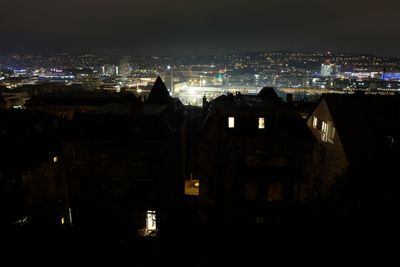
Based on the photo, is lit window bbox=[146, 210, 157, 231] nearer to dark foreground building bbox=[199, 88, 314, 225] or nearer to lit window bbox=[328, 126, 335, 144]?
dark foreground building bbox=[199, 88, 314, 225]

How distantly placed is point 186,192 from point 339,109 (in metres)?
19.3

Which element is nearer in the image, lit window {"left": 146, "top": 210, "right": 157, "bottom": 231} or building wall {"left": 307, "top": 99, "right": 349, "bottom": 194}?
building wall {"left": 307, "top": 99, "right": 349, "bottom": 194}

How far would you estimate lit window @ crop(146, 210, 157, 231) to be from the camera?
961 inches

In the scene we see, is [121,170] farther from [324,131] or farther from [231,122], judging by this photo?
[324,131]

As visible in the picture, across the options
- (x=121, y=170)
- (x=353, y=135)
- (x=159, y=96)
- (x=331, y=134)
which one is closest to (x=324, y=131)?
(x=331, y=134)

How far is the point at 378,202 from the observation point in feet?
44.1

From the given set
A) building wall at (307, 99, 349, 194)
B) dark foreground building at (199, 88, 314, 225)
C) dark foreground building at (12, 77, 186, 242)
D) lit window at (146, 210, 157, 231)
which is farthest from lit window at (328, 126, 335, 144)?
lit window at (146, 210, 157, 231)

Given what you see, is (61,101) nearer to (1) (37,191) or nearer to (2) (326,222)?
(1) (37,191)

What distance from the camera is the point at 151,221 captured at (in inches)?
970

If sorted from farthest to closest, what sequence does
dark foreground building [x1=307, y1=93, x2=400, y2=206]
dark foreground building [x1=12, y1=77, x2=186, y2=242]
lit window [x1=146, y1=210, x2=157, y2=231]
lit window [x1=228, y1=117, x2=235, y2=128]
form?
lit window [x1=228, y1=117, x2=235, y2=128]
lit window [x1=146, y1=210, x2=157, y2=231]
dark foreground building [x1=12, y1=77, x2=186, y2=242]
dark foreground building [x1=307, y1=93, x2=400, y2=206]

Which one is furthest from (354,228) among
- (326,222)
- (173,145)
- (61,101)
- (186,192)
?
(61,101)

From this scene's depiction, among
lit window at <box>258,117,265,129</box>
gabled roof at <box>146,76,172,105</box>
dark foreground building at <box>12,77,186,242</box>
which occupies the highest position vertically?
gabled roof at <box>146,76,172,105</box>

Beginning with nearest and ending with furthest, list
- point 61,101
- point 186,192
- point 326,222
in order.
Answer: point 326,222 < point 186,192 < point 61,101

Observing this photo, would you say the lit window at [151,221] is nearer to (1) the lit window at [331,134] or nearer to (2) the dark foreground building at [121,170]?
(2) the dark foreground building at [121,170]
